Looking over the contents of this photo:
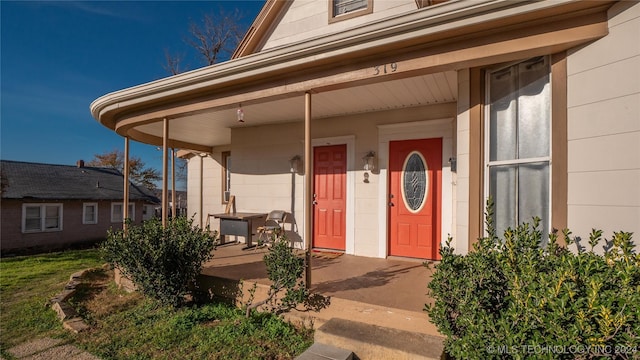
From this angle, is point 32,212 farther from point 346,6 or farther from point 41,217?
point 346,6

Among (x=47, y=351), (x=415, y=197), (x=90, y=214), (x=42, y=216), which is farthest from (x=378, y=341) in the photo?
(x=90, y=214)

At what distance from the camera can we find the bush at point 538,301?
4.78 ft

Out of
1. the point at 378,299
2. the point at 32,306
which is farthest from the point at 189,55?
the point at 378,299

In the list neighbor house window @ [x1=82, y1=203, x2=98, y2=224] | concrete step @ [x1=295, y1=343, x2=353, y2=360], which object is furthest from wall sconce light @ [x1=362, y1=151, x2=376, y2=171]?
neighbor house window @ [x1=82, y1=203, x2=98, y2=224]

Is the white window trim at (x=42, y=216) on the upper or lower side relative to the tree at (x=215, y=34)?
lower

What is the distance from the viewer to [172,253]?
346 cm

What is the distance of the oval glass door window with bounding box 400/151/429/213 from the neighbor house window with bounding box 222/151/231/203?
4.80m

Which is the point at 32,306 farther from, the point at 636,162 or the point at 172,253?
the point at 636,162

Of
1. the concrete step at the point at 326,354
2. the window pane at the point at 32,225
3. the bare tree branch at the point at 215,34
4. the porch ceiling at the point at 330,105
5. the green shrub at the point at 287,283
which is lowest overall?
the window pane at the point at 32,225

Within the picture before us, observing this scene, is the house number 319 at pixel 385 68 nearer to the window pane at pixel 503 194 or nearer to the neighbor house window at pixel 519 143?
the neighbor house window at pixel 519 143

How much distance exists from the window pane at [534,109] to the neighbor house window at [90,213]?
17533mm

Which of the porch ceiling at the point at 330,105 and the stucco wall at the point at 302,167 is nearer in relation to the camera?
the porch ceiling at the point at 330,105

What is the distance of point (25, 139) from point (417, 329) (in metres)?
20.7

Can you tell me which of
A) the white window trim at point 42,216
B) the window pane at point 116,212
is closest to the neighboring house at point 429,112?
the white window trim at point 42,216
